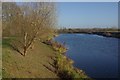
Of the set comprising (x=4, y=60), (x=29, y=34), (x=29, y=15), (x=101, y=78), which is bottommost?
(x=101, y=78)

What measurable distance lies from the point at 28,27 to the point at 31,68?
4.95 m

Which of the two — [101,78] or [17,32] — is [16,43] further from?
[101,78]

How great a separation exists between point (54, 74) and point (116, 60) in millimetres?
13816

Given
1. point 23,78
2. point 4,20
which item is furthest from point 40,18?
point 4,20

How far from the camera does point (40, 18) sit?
926 inches

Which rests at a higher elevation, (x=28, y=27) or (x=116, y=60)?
(x=28, y=27)

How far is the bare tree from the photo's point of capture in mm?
23391

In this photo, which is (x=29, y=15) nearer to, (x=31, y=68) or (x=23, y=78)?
(x=31, y=68)

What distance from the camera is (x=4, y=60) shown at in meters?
17.8

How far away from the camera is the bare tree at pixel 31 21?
76.7 feet

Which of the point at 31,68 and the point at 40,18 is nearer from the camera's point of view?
the point at 31,68

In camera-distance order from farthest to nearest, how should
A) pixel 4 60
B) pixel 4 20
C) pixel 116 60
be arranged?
pixel 4 20 → pixel 116 60 → pixel 4 60

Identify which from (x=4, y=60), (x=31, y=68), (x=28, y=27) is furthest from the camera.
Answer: (x=28, y=27)

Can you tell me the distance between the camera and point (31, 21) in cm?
2330
